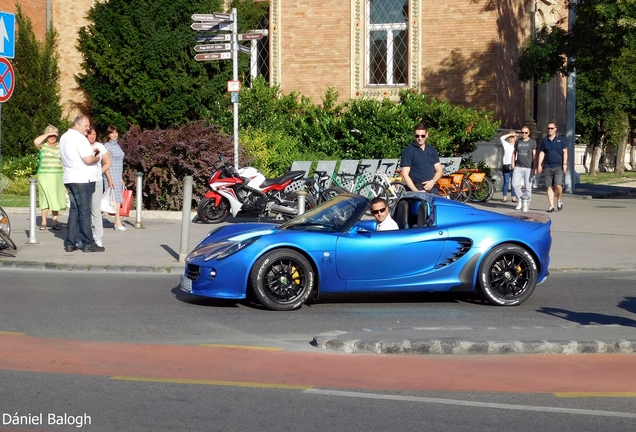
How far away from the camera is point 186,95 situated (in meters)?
28.1

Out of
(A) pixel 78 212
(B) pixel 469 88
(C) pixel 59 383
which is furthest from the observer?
(B) pixel 469 88

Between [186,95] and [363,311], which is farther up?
[186,95]

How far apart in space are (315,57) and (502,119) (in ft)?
19.7

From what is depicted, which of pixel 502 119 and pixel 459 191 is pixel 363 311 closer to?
pixel 459 191

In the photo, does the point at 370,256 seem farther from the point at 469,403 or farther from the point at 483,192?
the point at 483,192

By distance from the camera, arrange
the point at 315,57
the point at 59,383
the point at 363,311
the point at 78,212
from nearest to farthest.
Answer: the point at 59,383 → the point at 363,311 → the point at 78,212 → the point at 315,57

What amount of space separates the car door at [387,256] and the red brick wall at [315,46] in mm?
21074

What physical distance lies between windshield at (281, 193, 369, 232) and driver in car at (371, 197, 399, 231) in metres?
0.16

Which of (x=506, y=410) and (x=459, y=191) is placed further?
(x=459, y=191)

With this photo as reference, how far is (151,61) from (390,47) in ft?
25.1

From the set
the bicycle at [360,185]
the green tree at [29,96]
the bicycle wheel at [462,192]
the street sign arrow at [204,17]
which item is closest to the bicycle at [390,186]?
the bicycle at [360,185]

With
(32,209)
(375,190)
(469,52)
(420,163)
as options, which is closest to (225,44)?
(375,190)

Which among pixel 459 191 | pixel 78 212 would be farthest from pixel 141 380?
pixel 459 191

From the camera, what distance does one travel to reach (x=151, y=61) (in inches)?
1097
